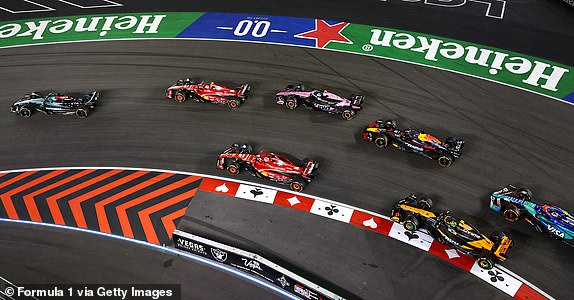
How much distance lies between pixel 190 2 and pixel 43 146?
11.9 metres

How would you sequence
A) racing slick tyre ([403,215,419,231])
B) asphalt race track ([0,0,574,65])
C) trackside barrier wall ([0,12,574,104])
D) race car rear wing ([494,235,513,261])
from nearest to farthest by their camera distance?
race car rear wing ([494,235,513,261])
racing slick tyre ([403,215,419,231])
trackside barrier wall ([0,12,574,104])
asphalt race track ([0,0,574,65])

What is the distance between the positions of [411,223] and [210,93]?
10.3 meters

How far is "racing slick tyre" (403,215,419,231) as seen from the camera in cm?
1641

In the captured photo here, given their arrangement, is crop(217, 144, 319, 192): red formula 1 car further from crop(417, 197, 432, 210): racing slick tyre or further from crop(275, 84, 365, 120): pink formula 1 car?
crop(417, 197, 432, 210): racing slick tyre

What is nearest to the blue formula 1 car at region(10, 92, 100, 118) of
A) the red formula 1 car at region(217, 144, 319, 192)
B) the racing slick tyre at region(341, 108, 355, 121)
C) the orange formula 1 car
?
the red formula 1 car at region(217, 144, 319, 192)

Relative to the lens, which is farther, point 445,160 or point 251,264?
point 445,160

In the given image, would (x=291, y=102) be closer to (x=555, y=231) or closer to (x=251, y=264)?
(x=251, y=264)

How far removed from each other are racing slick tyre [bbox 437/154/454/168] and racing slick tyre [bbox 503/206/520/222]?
8.91 feet

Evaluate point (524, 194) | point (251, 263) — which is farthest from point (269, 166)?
point (524, 194)

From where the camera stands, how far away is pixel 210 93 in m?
21.5

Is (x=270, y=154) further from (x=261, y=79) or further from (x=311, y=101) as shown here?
(x=261, y=79)

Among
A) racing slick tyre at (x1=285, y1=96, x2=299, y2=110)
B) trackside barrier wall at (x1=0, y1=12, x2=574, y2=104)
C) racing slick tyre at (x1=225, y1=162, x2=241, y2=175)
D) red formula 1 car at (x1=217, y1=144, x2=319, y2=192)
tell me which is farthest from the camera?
trackside barrier wall at (x1=0, y1=12, x2=574, y2=104)

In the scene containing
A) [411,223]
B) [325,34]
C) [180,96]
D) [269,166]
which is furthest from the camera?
[325,34]

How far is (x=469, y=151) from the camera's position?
63.0 ft
